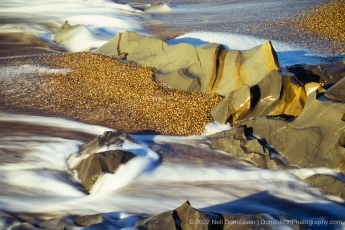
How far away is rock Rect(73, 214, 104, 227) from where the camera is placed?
11.9ft

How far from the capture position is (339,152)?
4.79m

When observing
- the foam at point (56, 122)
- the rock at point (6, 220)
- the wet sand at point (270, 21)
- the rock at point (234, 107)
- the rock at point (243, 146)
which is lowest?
the foam at point (56, 122)

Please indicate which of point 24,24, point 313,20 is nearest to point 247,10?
point 313,20

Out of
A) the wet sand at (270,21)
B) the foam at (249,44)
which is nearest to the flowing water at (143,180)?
the foam at (249,44)

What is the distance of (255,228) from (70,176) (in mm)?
2248

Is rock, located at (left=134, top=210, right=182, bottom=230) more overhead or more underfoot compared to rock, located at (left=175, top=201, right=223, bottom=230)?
more underfoot

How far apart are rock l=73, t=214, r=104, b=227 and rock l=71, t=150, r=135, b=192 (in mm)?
771

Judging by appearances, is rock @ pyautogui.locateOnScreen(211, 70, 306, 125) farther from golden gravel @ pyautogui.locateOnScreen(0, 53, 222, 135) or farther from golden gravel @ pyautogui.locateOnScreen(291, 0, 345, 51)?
golden gravel @ pyautogui.locateOnScreen(291, 0, 345, 51)

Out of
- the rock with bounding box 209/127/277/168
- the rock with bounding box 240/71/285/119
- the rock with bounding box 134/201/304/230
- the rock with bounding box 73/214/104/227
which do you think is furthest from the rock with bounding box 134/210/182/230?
the rock with bounding box 240/71/285/119

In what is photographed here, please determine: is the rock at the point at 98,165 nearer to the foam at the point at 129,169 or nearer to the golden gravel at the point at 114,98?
the foam at the point at 129,169

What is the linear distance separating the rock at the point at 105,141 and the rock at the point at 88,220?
136cm

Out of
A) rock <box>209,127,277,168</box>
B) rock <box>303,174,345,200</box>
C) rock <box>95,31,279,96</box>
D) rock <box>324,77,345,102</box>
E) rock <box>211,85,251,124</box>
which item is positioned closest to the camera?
rock <box>303,174,345,200</box>

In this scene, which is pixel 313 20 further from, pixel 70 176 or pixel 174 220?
pixel 174 220

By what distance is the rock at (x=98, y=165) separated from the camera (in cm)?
457
